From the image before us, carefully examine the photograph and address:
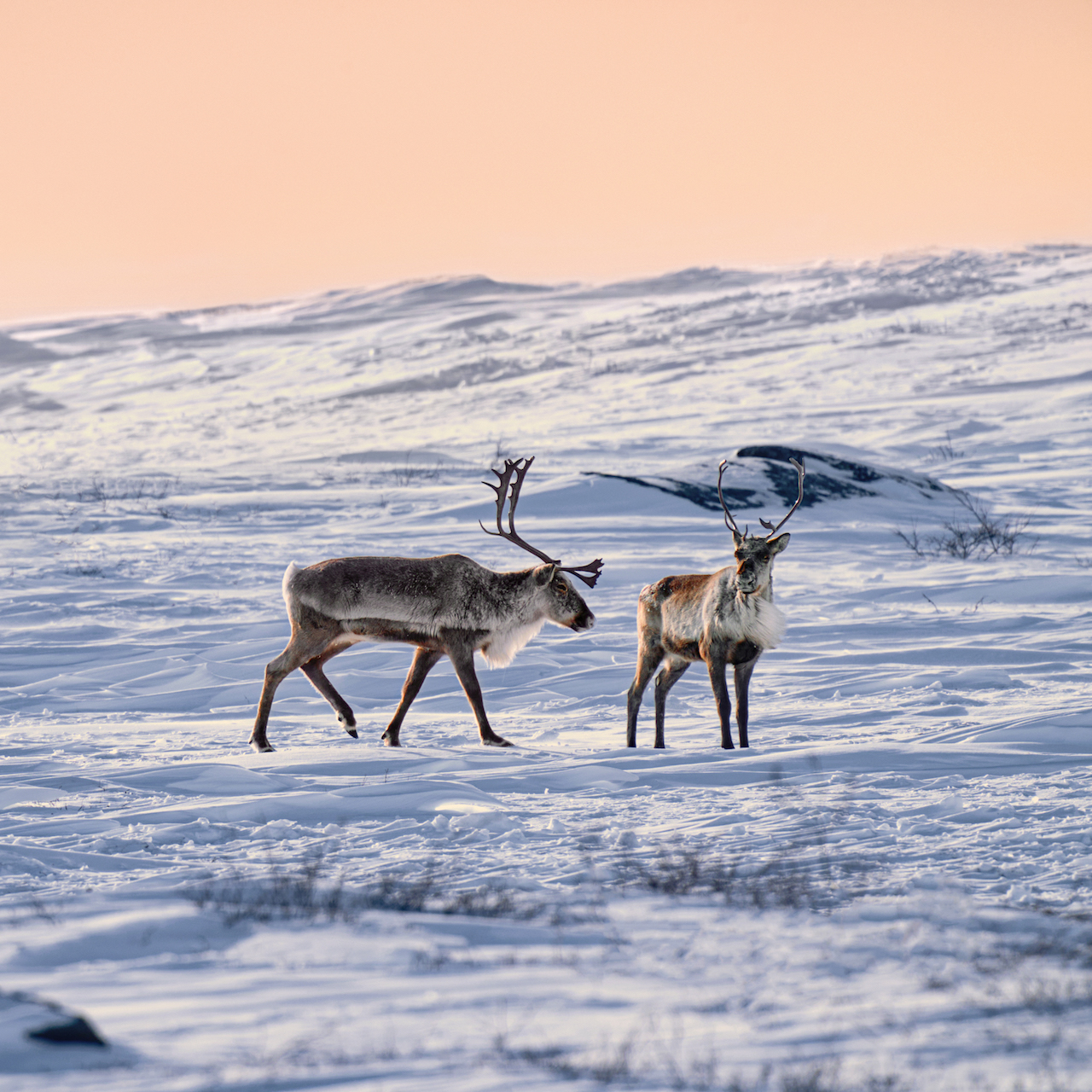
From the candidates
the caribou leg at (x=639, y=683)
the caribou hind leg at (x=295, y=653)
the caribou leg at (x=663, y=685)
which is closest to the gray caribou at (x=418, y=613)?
the caribou hind leg at (x=295, y=653)

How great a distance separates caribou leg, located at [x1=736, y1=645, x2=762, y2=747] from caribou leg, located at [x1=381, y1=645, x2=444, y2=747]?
70.0 inches

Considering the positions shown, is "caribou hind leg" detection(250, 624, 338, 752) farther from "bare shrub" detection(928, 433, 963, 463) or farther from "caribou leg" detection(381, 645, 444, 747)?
"bare shrub" detection(928, 433, 963, 463)

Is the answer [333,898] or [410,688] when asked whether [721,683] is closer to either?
[410,688]

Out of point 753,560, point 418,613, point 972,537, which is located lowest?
point 972,537

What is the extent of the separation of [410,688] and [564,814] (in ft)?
6.81

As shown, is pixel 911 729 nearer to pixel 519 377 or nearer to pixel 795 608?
pixel 795 608

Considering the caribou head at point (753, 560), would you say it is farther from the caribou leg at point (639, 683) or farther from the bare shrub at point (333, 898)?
the bare shrub at point (333, 898)

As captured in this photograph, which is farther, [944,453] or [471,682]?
[944,453]

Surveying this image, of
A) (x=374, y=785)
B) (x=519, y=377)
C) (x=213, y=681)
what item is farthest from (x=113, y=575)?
(x=519, y=377)

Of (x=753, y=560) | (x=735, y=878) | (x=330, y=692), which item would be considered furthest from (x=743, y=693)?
(x=735, y=878)

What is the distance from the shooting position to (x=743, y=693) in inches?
298

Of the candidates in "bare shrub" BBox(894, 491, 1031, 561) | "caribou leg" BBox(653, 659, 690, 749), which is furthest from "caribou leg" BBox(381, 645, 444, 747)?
"bare shrub" BBox(894, 491, 1031, 561)

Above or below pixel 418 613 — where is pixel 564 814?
A: below

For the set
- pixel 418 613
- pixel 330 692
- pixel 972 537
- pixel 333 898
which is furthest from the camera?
pixel 972 537
